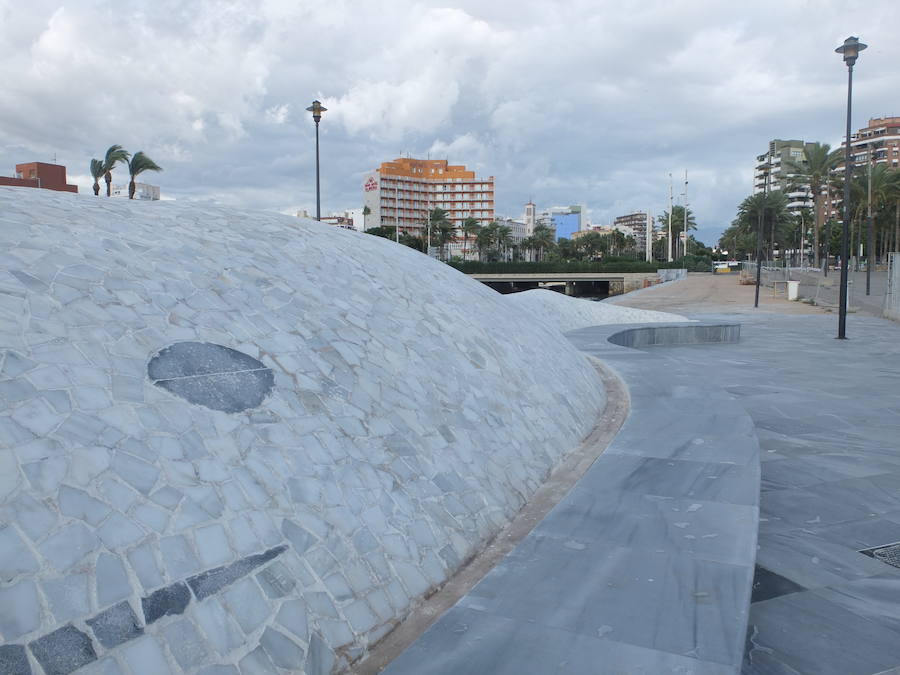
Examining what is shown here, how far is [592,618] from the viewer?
11.0 feet

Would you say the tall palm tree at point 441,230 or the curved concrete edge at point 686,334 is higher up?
the tall palm tree at point 441,230

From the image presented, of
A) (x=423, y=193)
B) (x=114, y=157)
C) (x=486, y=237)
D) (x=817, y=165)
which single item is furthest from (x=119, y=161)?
(x=423, y=193)

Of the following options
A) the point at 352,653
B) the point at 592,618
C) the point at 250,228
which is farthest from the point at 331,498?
the point at 250,228

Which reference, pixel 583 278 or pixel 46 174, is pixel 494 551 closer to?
pixel 46 174

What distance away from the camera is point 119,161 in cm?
3372

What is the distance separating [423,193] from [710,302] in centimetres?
10766

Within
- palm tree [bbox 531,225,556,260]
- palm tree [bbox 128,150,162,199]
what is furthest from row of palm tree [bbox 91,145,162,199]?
palm tree [bbox 531,225,556,260]

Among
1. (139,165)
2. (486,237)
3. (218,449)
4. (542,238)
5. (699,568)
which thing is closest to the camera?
(218,449)

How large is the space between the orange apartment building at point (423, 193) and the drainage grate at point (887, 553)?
423ft

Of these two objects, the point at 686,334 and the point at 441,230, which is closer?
the point at 686,334

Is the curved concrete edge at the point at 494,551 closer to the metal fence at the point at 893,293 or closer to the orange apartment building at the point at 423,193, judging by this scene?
the metal fence at the point at 893,293

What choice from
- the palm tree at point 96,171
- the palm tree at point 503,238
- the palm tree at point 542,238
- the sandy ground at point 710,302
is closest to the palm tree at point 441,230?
the palm tree at point 503,238

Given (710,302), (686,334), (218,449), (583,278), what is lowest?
(686,334)

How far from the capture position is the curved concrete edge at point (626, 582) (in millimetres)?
3041
